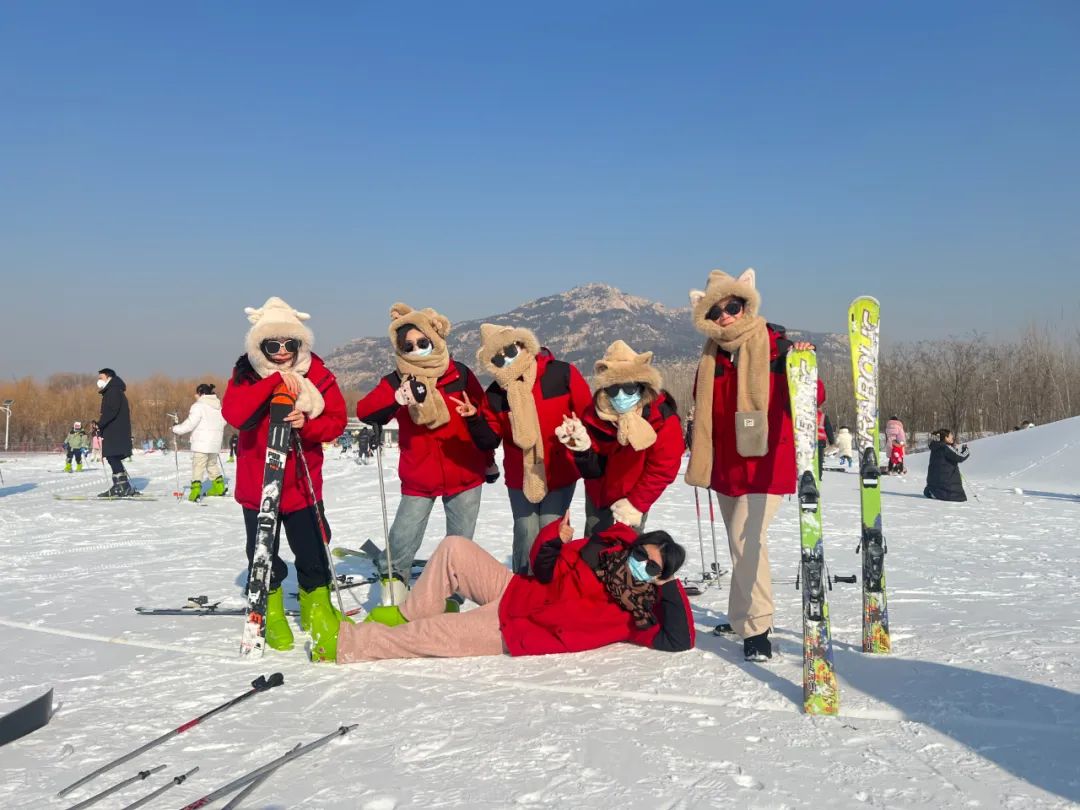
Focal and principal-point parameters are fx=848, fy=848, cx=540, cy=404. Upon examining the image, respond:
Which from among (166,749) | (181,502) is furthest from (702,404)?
(181,502)

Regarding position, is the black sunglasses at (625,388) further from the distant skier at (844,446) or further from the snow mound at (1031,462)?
the distant skier at (844,446)

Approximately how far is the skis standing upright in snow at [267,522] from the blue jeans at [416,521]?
2.57 ft

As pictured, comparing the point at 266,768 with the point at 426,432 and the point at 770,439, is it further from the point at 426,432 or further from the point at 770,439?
the point at 770,439

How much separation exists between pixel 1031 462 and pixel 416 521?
19026 millimetres

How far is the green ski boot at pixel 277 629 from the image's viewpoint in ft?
14.3

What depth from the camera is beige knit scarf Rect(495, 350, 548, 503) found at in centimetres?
462

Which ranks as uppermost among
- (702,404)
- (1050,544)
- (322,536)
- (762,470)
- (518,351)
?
(518,351)

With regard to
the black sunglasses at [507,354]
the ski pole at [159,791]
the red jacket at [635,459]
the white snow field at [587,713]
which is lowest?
the white snow field at [587,713]

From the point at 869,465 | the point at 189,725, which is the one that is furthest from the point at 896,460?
the point at 189,725

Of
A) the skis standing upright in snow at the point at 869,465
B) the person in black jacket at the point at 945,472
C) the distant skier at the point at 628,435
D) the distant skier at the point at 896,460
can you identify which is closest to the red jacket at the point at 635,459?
the distant skier at the point at 628,435

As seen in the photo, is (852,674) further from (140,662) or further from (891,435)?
(891,435)

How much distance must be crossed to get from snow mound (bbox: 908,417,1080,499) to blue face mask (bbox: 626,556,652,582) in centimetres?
1447

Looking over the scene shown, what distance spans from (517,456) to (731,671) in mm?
1669

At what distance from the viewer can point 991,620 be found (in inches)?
190
